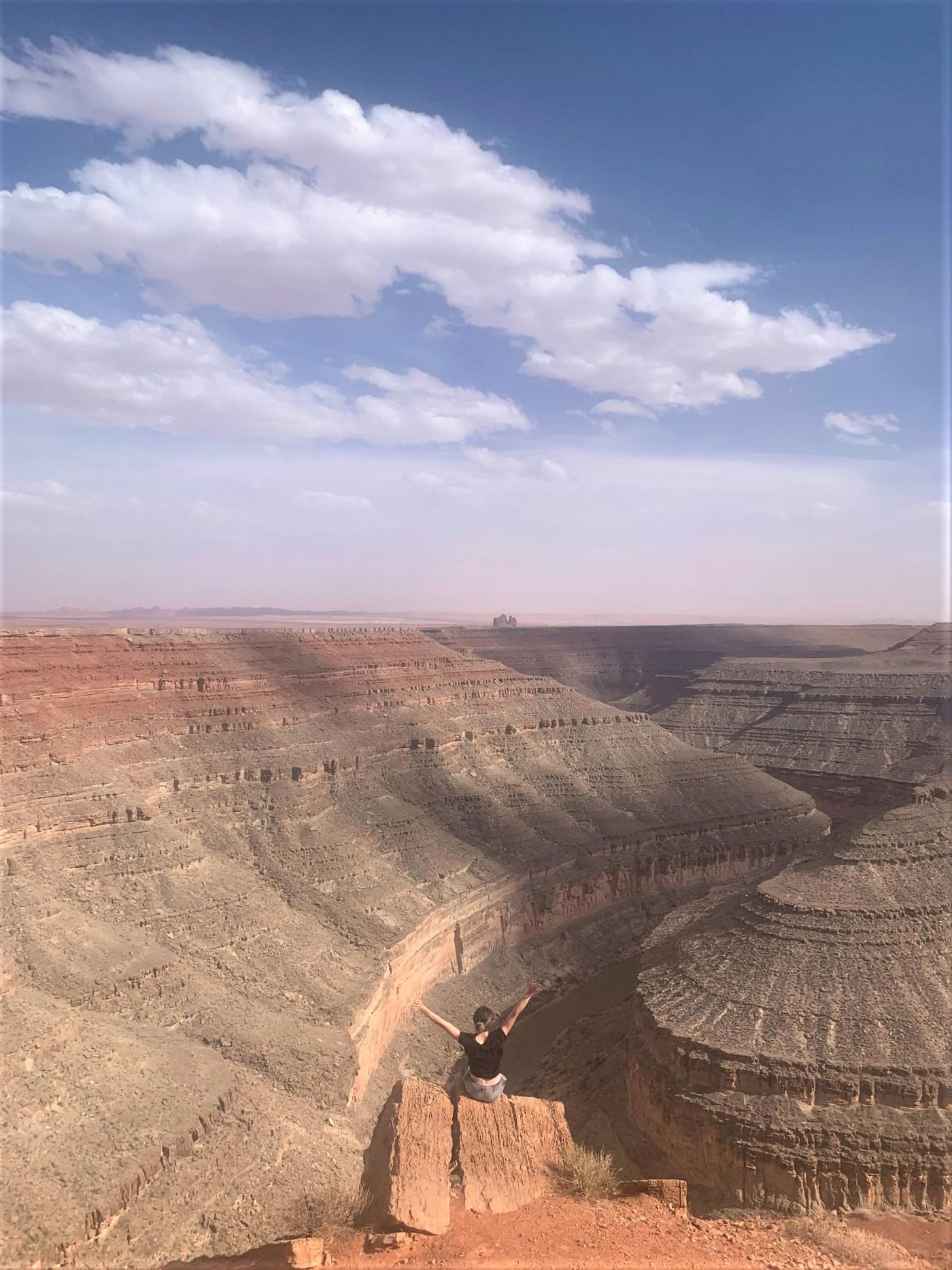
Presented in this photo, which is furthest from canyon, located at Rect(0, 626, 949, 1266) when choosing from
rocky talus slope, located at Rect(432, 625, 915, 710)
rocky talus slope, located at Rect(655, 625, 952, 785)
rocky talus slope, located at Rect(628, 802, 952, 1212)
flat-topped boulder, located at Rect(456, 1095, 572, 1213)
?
rocky talus slope, located at Rect(432, 625, 915, 710)

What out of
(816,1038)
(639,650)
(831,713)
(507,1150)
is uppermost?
(639,650)

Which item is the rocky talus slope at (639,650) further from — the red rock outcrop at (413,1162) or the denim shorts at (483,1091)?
the red rock outcrop at (413,1162)

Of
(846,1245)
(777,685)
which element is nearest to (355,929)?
(846,1245)

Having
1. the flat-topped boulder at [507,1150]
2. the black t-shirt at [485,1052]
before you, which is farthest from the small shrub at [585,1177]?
the black t-shirt at [485,1052]

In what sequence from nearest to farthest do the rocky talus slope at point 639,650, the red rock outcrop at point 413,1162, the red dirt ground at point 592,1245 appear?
the red dirt ground at point 592,1245
the red rock outcrop at point 413,1162
the rocky talus slope at point 639,650

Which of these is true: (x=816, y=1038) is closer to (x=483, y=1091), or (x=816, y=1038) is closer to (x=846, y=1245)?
(x=846, y=1245)
